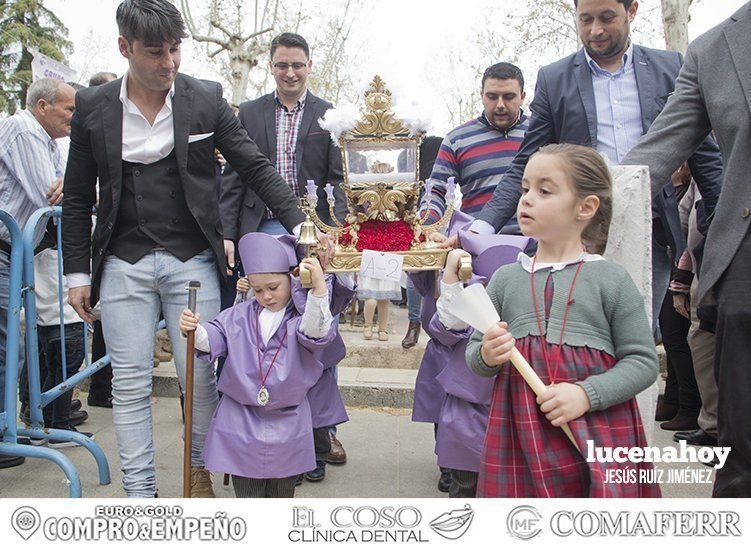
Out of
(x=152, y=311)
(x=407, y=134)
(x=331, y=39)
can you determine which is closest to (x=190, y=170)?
(x=152, y=311)

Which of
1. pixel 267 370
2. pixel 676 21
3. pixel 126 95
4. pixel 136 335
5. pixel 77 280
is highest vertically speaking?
pixel 676 21

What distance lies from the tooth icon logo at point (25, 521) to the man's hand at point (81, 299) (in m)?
1.00

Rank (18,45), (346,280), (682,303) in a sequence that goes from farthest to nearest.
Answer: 1. (18,45)
2. (682,303)
3. (346,280)

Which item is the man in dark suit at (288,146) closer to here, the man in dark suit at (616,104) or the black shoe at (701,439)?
the man in dark suit at (616,104)

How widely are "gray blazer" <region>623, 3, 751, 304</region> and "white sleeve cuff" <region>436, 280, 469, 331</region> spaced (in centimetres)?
78

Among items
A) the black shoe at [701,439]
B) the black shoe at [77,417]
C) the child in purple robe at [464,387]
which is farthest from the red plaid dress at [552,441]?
the black shoe at [77,417]

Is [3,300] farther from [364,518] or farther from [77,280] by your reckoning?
[364,518]

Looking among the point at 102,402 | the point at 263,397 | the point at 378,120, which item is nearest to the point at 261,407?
the point at 263,397

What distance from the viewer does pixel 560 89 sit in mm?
3113

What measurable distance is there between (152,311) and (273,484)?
0.92 metres

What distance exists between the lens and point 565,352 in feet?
6.46

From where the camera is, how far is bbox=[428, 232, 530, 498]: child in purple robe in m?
2.97

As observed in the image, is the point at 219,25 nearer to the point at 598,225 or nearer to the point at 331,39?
the point at 331,39

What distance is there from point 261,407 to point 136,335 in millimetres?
626
